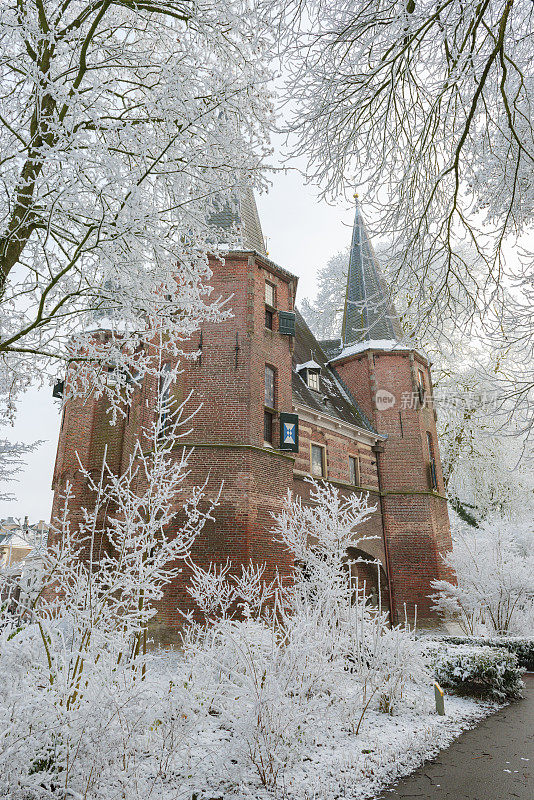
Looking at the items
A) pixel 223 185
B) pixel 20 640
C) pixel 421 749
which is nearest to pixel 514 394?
pixel 223 185

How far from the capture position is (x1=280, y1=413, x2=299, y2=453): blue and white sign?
13.8 meters

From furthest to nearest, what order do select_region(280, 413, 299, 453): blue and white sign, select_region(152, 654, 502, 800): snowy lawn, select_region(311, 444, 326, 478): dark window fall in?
select_region(311, 444, 326, 478): dark window → select_region(280, 413, 299, 453): blue and white sign → select_region(152, 654, 502, 800): snowy lawn

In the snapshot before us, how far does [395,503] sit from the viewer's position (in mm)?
18172

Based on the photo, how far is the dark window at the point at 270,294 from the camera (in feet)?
50.9

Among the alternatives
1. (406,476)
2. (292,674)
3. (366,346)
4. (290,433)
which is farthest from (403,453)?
(292,674)

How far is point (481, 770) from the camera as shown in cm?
561

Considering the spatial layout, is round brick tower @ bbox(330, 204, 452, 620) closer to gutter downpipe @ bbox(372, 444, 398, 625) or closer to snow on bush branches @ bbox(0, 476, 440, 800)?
gutter downpipe @ bbox(372, 444, 398, 625)

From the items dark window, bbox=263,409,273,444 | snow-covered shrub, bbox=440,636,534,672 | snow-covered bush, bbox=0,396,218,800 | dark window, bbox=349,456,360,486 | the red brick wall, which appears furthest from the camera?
dark window, bbox=349,456,360,486

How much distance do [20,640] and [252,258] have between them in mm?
12329

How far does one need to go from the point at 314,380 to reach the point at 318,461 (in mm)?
3720

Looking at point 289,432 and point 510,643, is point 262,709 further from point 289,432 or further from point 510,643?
point 510,643

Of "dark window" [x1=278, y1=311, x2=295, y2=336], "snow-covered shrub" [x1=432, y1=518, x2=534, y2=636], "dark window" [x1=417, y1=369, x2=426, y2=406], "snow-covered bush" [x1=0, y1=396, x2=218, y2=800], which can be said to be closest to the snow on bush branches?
"snow-covered bush" [x1=0, y1=396, x2=218, y2=800]

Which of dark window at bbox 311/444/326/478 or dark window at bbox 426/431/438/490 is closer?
dark window at bbox 311/444/326/478

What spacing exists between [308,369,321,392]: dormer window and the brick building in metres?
0.05
